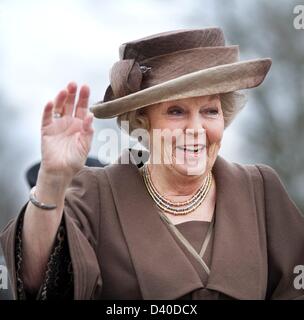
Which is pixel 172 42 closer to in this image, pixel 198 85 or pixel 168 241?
pixel 198 85

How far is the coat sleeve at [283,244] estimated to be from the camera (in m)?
3.07

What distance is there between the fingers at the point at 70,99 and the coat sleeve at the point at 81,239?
35cm

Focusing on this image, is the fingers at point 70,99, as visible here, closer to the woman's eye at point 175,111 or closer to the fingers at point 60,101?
the fingers at point 60,101

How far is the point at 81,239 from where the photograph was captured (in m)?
2.84

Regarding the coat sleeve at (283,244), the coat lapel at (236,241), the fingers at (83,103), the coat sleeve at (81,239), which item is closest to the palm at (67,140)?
the fingers at (83,103)

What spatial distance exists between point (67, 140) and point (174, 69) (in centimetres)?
53

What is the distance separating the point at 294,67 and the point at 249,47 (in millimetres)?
571

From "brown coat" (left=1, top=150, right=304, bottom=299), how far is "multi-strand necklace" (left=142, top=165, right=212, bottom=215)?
34mm

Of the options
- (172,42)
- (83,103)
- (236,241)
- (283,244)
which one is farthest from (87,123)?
(283,244)

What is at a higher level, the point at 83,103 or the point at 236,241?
the point at 83,103

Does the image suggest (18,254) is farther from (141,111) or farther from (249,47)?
(249,47)

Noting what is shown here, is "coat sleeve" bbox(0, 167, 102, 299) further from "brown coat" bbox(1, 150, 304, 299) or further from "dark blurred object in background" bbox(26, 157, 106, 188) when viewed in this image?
"dark blurred object in background" bbox(26, 157, 106, 188)

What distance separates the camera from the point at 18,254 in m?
2.80
